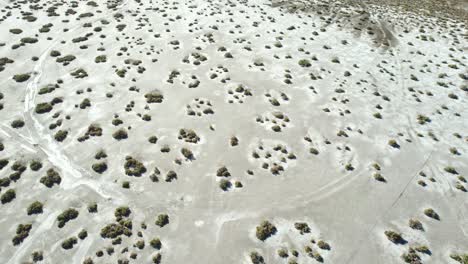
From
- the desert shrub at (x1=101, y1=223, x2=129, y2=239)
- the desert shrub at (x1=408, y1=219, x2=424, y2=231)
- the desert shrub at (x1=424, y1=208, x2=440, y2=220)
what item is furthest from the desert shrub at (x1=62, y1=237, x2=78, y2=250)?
the desert shrub at (x1=424, y1=208, x2=440, y2=220)

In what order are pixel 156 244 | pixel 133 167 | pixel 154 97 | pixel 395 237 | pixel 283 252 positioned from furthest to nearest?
pixel 154 97
pixel 133 167
pixel 395 237
pixel 156 244
pixel 283 252

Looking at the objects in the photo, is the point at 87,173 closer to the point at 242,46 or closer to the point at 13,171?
the point at 13,171

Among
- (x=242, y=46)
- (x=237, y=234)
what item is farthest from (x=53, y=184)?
(x=242, y=46)

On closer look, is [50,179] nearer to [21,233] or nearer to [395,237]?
[21,233]

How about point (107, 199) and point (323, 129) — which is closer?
point (107, 199)

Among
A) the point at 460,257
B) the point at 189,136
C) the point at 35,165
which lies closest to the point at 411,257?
the point at 460,257

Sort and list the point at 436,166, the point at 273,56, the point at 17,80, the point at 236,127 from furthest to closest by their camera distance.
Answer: the point at 273,56
the point at 17,80
the point at 236,127
the point at 436,166
